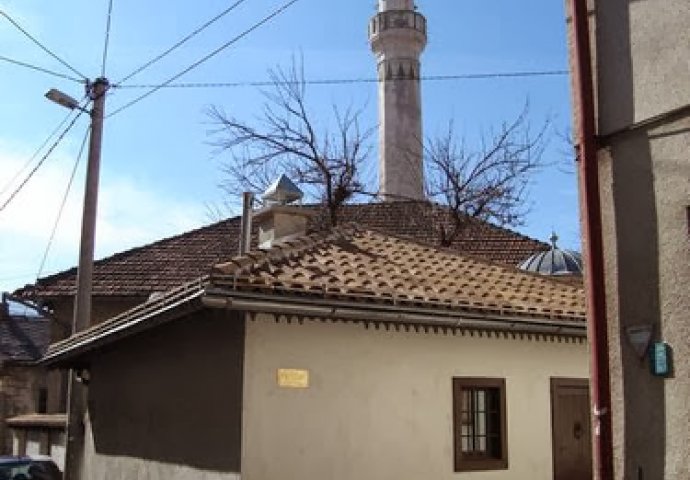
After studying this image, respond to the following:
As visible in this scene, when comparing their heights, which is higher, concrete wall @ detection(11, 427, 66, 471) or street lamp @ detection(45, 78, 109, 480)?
street lamp @ detection(45, 78, 109, 480)

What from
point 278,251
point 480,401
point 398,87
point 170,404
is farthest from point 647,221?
point 398,87

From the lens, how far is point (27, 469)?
40.1 feet

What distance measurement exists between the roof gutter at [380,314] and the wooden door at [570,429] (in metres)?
1.11

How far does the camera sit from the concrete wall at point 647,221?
6672 millimetres

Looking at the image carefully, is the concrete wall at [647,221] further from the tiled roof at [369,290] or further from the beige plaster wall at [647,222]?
the tiled roof at [369,290]

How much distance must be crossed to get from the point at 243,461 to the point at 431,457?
2704 mm

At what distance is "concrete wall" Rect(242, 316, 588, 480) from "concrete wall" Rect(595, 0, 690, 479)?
4.03m

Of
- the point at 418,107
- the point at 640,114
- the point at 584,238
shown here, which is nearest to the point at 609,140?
the point at 640,114

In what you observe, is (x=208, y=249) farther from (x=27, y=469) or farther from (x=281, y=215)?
(x=27, y=469)

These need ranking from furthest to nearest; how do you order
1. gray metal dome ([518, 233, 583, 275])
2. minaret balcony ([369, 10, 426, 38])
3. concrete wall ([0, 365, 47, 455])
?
minaret balcony ([369, 10, 426, 38]) → concrete wall ([0, 365, 47, 455]) → gray metal dome ([518, 233, 583, 275])

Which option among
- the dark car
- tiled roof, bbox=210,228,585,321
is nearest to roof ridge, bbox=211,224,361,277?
tiled roof, bbox=210,228,585,321

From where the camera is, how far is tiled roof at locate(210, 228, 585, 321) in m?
9.73

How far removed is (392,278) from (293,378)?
198 cm

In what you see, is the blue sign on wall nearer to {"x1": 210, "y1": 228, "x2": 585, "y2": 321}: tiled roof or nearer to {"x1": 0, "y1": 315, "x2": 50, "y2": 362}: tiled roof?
{"x1": 210, "y1": 228, "x2": 585, "y2": 321}: tiled roof
